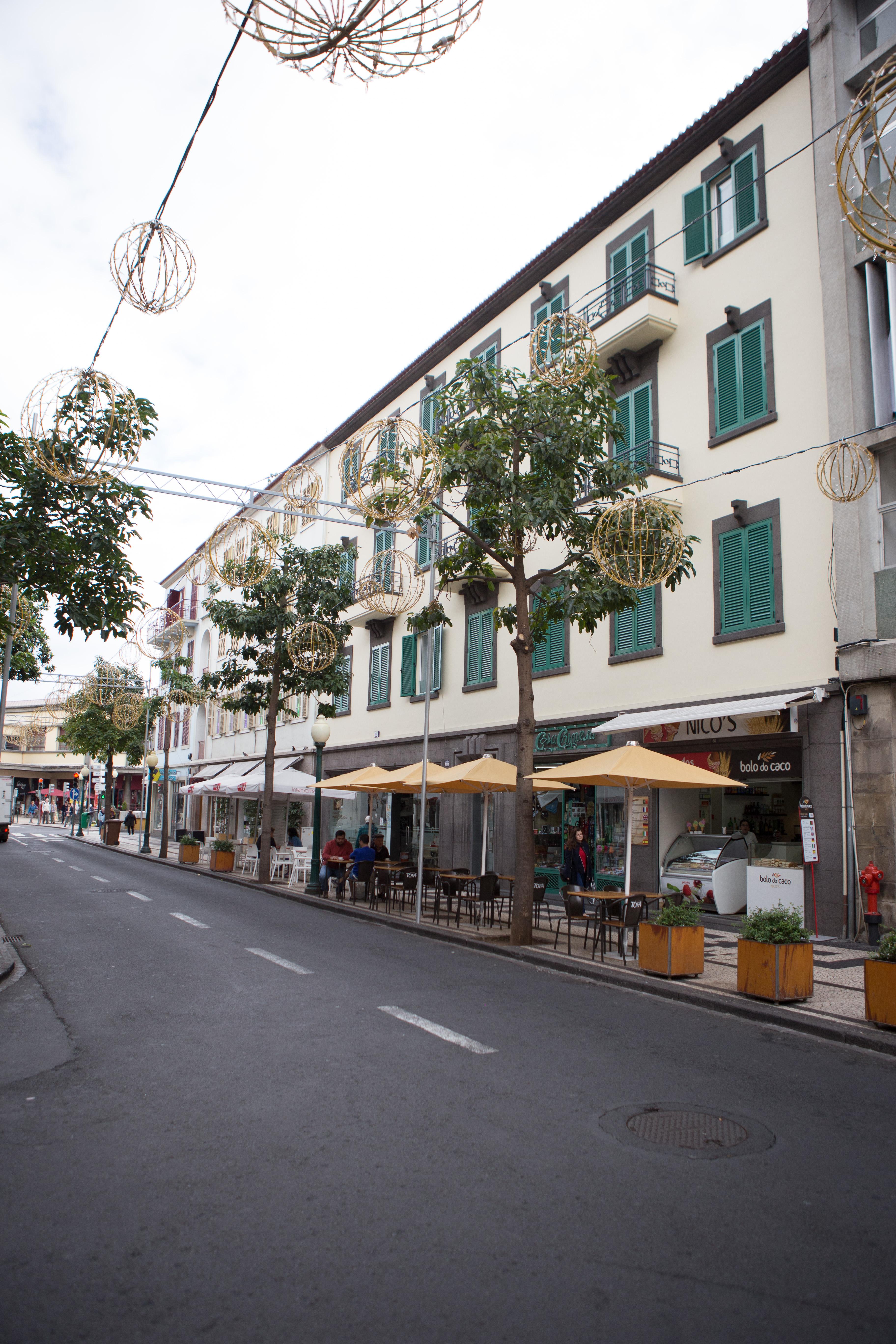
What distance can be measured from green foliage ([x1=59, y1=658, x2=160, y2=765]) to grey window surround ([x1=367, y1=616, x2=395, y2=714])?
12.9 m

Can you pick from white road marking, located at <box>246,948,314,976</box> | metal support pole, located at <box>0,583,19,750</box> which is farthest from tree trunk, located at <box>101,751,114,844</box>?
white road marking, located at <box>246,948,314,976</box>

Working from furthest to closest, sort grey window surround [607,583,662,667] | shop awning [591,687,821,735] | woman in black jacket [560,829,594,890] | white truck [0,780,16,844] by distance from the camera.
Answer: white truck [0,780,16,844] → grey window surround [607,583,662,667] → woman in black jacket [560,829,594,890] → shop awning [591,687,821,735]

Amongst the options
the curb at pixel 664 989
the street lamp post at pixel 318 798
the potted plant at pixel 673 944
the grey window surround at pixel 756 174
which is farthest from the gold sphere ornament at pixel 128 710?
the potted plant at pixel 673 944

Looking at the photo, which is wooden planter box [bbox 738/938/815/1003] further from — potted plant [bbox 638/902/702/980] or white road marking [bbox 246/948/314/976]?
white road marking [bbox 246/948/314/976]

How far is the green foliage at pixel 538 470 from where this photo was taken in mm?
13008

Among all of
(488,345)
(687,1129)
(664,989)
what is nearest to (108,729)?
(488,345)

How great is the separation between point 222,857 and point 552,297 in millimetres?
17564

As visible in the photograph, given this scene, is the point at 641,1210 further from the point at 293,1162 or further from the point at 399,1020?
the point at 399,1020

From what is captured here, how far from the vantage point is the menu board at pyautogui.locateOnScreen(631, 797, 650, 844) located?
57.3 ft

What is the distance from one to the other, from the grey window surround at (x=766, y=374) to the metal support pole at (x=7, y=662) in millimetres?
12066

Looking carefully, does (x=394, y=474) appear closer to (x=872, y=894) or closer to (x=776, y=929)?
(x=776, y=929)

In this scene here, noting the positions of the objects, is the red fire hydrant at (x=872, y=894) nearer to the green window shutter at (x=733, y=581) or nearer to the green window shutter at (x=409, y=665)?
the green window shutter at (x=733, y=581)

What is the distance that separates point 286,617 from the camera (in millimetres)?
23438

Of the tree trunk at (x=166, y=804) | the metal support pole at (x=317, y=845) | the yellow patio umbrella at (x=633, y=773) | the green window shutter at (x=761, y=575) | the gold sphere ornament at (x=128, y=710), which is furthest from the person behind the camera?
the tree trunk at (x=166, y=804)
